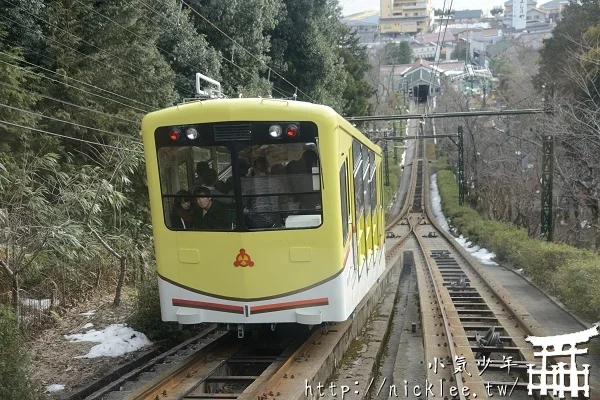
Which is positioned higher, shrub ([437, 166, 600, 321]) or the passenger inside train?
the passenger inside train

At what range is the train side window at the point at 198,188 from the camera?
825 centimetres

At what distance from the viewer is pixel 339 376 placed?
348 inches

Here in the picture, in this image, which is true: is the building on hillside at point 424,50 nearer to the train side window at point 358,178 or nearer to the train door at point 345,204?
the train side window at point 358,178

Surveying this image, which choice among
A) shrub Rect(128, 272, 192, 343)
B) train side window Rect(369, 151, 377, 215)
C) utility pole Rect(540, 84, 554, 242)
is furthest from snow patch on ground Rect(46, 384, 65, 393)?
utility pole Rect(540, 84, 554, 242)

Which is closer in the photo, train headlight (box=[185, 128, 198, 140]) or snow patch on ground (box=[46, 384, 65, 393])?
snow patch on ground (box=[46, 384, 65, 393])

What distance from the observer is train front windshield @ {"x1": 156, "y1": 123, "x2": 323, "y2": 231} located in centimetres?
815

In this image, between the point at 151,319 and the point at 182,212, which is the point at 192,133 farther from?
the point at 151,319

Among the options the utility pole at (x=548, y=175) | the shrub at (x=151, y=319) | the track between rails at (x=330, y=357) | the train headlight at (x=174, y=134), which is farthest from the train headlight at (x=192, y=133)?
the utility pole at (x=548, y=175)

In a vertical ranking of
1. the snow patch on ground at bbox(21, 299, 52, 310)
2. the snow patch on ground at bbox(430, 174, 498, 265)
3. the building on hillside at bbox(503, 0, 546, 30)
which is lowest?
the snow patch on ground at bbox(430, 174, 498, 265)

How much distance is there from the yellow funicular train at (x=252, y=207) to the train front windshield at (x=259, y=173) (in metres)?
0.01

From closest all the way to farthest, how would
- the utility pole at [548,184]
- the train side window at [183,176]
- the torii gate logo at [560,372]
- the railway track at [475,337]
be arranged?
the torii gate logo at [560,372]
the railway track at [475,337]
the train side window at [183,176]
the utility pole at [548,184]

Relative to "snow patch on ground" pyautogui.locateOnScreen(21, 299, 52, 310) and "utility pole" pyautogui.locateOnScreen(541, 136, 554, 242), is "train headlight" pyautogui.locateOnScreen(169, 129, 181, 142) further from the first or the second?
"utility pole" pyautogui.locateOnScreen(541, 136, 554, 242)

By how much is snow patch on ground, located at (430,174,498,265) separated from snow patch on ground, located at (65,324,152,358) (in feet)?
56.6

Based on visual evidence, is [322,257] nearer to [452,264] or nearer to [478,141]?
[452,264]
